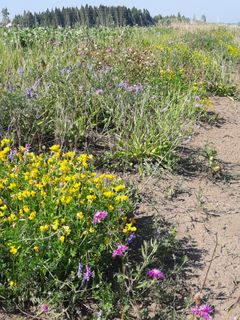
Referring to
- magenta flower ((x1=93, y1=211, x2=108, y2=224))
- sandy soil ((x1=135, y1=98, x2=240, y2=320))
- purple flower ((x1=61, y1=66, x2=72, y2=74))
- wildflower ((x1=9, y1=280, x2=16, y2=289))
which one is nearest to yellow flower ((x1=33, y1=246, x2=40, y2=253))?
wildflower ((x1=9, y1=280, x2=16, y2=289))

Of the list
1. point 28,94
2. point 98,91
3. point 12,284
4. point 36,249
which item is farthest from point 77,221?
point 98,91

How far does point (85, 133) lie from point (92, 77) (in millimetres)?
896

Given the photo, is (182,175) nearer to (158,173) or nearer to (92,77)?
(158,173)

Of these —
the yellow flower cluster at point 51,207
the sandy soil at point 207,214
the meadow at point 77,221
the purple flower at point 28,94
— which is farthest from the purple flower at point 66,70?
the yellow flower cluster at point 51,207

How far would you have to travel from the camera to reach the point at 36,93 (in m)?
4.54

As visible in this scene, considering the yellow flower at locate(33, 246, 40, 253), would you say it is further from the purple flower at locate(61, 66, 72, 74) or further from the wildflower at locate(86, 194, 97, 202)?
the purple flower at locate(61, 66, 72, 74)

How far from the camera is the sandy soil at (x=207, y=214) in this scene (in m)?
2.82

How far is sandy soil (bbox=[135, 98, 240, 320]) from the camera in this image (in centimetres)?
282

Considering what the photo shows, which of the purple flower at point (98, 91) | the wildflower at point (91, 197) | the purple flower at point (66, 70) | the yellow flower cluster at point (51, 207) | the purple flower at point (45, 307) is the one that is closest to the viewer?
the purple flower at point (45, 307)

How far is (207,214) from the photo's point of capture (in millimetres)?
3582

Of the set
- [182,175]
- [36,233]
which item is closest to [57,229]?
[36,233]

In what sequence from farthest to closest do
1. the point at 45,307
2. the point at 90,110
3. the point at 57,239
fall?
the point at 90,110 < the point at 57,239 < the point at 45,307

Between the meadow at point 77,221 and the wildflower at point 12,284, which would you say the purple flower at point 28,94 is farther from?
the wildflower at point 12,284

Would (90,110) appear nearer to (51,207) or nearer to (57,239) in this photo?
(51,207)
